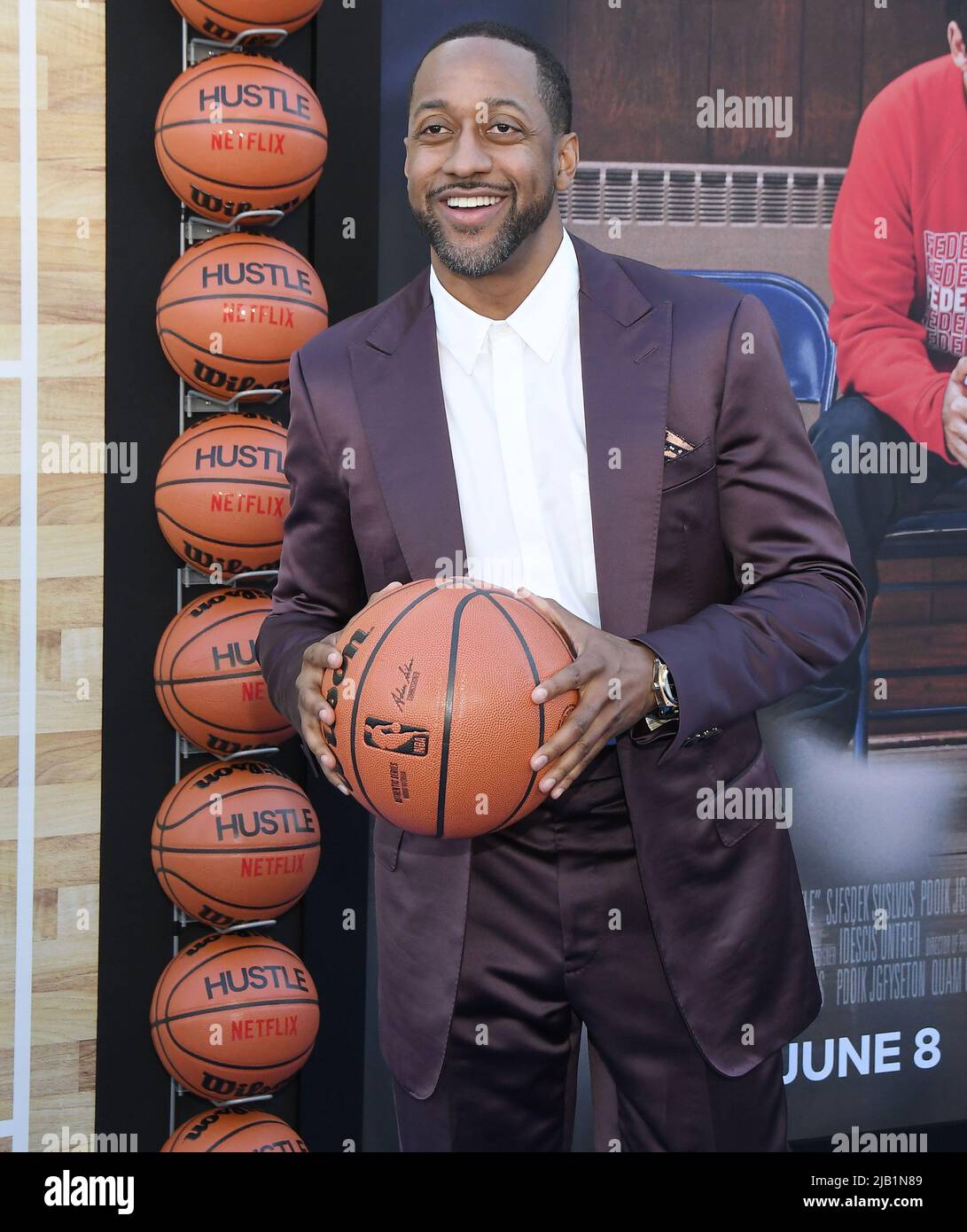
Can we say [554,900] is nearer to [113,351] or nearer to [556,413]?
[556,413]

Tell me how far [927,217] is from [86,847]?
100 inches

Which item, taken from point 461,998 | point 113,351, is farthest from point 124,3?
point 461,998

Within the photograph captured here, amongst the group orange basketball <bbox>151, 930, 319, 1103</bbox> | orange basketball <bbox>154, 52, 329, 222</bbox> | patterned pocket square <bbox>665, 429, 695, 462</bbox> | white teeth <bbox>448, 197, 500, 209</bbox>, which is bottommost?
orange basketball <bbox>151, 930, 319, 1103</bbox>

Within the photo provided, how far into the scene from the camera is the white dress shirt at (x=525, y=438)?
205 cm

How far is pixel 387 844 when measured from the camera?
7.09ft

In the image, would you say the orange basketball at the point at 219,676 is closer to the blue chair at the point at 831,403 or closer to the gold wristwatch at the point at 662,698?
the gold wristwatch at the point at 662,698

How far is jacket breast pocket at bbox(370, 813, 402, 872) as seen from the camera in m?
2.14

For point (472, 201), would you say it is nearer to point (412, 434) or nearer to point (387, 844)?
point (412, 434)

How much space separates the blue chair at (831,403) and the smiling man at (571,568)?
1.24m

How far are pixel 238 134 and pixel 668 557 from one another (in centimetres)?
130

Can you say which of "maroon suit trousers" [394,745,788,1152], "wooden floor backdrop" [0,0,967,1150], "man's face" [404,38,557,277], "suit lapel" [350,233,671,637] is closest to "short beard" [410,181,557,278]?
"man's face" [404,38,557,277]

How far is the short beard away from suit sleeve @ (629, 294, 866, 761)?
349 millimetres

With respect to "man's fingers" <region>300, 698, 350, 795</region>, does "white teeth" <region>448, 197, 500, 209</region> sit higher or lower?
higher

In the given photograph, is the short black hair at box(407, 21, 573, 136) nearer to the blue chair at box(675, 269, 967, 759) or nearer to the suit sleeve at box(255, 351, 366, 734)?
the suit sleeve at box(255, 351, 366, 734)
